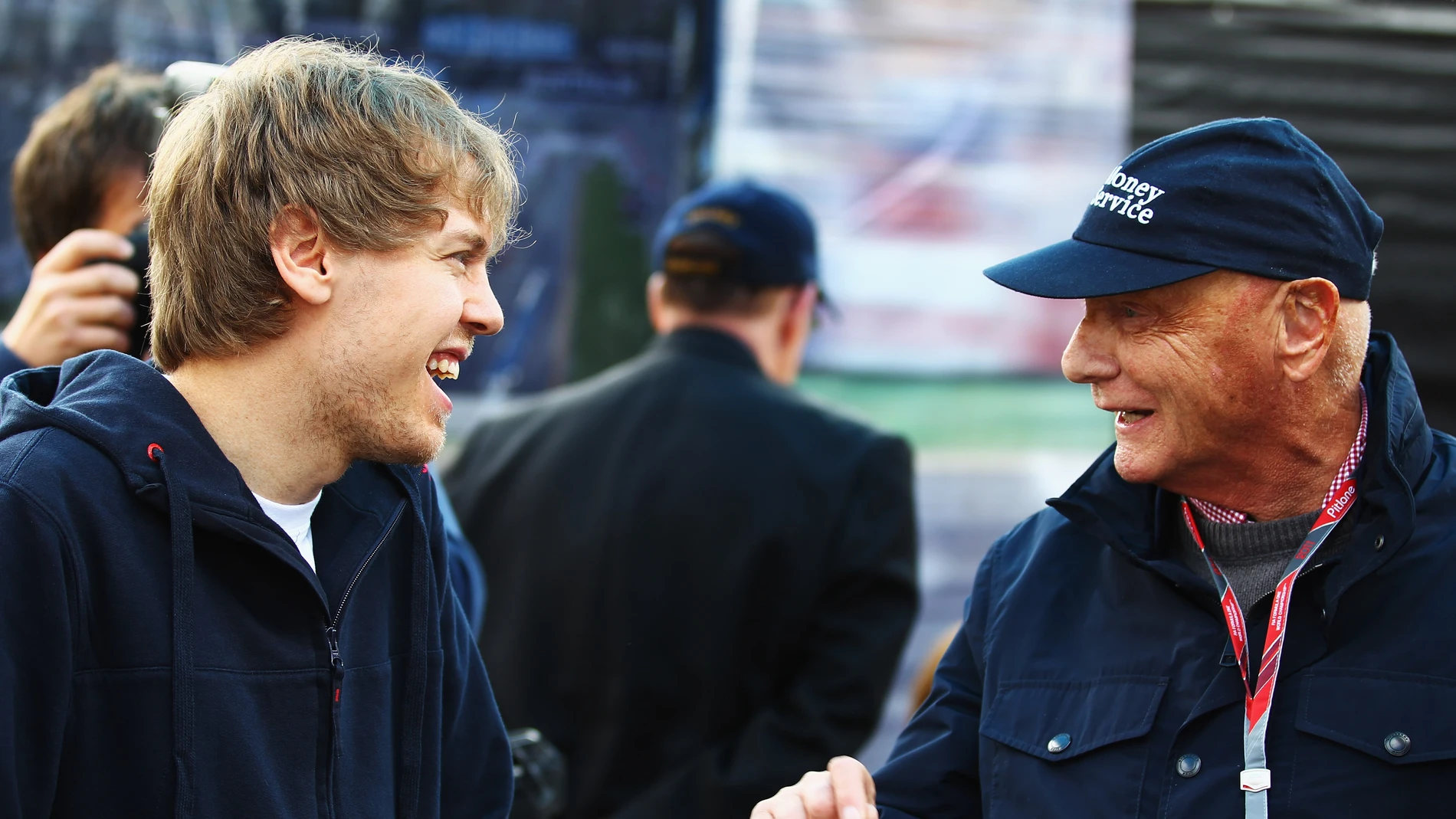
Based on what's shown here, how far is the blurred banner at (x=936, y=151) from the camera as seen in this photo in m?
3.60

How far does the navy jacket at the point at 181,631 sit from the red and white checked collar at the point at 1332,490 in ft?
3.66

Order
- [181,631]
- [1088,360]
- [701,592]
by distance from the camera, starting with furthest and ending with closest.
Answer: [701,592], [1088,360], [181,631]

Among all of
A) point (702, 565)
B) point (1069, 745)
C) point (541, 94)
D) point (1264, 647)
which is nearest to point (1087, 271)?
point (1264, 647)

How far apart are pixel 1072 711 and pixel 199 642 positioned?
3.78ft

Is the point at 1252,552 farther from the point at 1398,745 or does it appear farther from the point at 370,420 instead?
the point at 370,420

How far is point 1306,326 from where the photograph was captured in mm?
1774

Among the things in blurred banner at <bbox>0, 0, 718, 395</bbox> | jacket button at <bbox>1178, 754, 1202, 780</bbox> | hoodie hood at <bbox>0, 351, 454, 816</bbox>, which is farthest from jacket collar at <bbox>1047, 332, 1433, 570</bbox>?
blurred banner at <bbox>0, 0, 718, 395</bbox>

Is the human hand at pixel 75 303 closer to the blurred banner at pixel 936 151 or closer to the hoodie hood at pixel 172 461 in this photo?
the hoodie hood at pixel 172 461

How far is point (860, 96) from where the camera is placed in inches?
143

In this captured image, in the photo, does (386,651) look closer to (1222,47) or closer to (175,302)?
(175,302)

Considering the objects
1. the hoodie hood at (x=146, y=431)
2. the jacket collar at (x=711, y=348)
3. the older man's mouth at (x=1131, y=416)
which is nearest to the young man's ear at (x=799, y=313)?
the jacket collar at (x=711, y=348)

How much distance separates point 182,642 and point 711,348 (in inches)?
70.6

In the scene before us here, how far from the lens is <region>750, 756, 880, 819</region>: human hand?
181cm

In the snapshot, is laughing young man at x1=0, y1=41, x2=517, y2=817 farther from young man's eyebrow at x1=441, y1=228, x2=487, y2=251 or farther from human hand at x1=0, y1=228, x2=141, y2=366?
human hand at x1=0, y1=228, x2=141, y2=366
